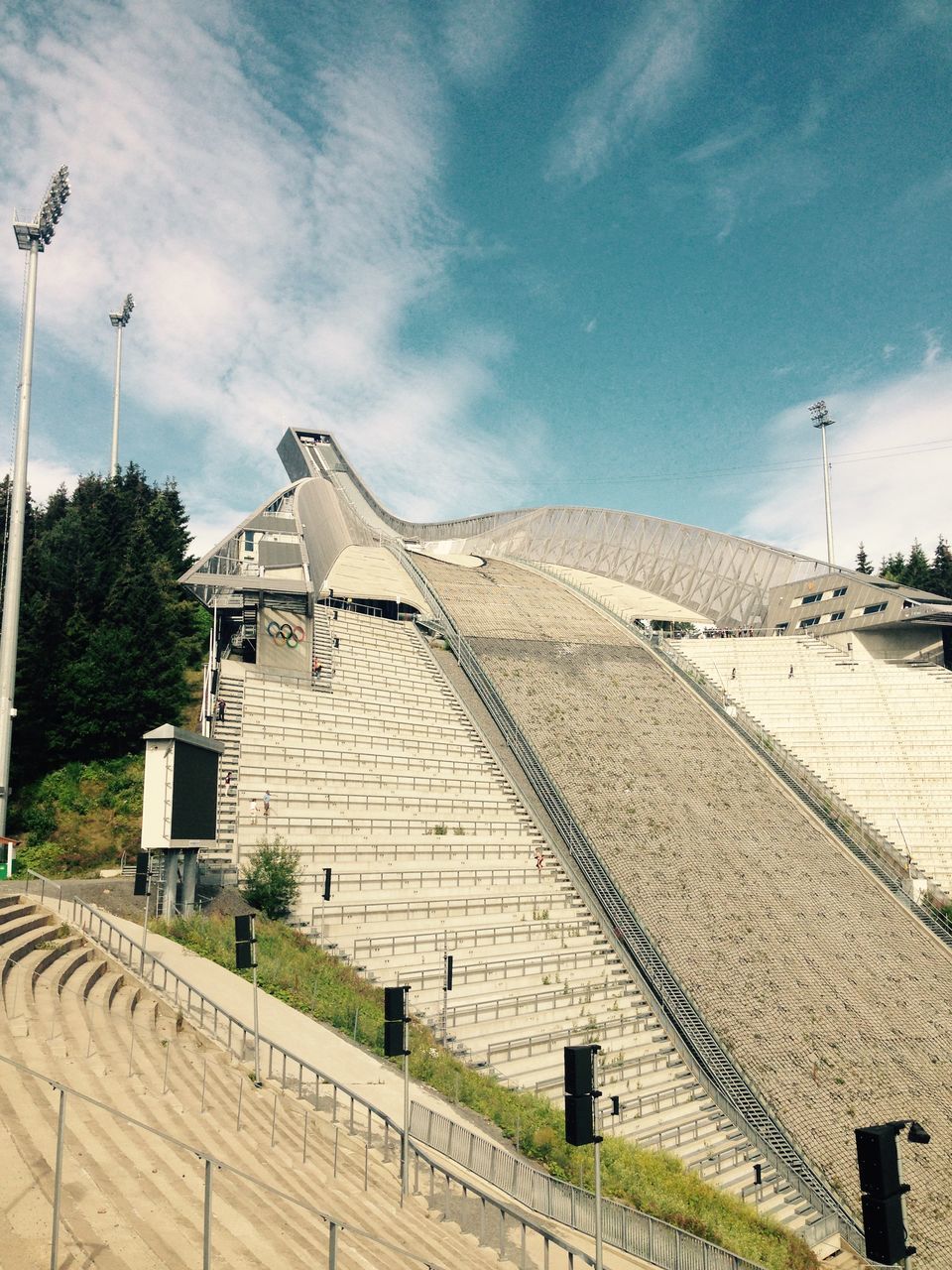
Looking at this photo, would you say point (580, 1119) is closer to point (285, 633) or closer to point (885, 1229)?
point (885, 1229)

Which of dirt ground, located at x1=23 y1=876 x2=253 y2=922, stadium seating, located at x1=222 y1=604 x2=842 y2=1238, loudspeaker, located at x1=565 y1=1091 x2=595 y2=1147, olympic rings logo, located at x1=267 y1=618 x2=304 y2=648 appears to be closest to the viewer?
loudspeaker, located at x1=565 y1=1091 x2=595 y2=1147

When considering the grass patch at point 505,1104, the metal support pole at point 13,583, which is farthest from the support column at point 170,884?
the metal support pole at point 13,583

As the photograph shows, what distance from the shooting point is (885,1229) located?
725 cm

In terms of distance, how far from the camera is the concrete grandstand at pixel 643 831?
1855 centimetres

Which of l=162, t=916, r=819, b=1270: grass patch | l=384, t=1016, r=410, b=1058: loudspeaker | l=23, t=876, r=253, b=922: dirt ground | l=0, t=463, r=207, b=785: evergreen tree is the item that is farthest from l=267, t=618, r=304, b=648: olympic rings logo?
l=384, t=1016, r=410, b=1058: loudspeaker

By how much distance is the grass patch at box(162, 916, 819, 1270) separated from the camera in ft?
43.2

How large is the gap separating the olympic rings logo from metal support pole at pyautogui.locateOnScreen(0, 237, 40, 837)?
28.2 feet

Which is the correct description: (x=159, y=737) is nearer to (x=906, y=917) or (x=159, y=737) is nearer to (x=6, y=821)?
(x=6, y=821)

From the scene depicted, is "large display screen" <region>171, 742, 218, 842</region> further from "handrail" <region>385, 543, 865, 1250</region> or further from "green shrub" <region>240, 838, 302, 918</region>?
"handrail" <region>385, 543, 865, 1250</region>

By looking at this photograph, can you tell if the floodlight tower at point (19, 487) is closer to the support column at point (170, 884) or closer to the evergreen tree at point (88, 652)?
the evergreen tree at point (88, 652)

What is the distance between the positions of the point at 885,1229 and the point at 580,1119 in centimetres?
283

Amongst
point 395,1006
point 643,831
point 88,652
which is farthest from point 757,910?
point 88,652

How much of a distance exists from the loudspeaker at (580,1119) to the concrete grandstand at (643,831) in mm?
8065

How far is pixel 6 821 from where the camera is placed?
2652 cm
